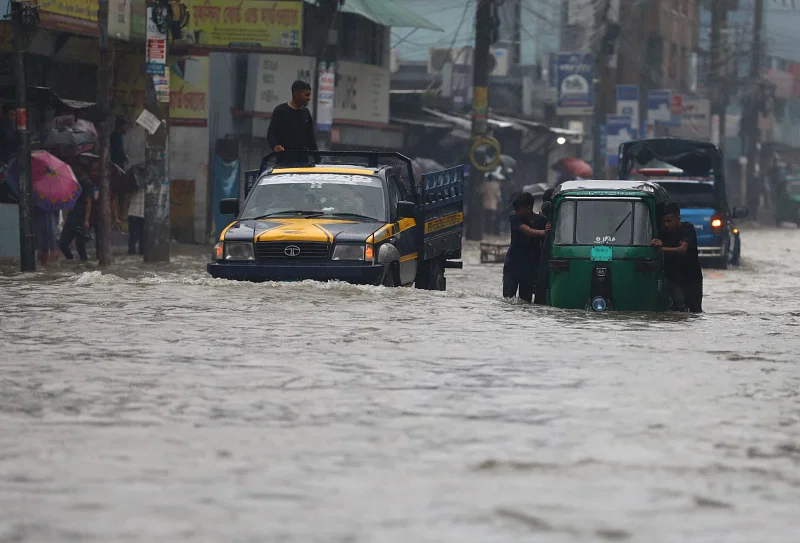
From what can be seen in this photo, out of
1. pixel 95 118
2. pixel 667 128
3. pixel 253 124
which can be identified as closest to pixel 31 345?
pixel 95 118

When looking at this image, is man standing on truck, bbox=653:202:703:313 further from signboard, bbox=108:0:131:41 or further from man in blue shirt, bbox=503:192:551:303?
signboard, bbox=108:0:131:41

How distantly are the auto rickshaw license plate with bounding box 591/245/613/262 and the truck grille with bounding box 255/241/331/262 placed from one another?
270cm

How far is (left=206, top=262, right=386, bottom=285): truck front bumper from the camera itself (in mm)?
17531

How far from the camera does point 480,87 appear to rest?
1610 inches

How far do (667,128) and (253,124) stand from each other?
3936 cm

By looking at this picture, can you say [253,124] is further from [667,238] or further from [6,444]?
[6,444]

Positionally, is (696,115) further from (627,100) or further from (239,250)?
(239,250)

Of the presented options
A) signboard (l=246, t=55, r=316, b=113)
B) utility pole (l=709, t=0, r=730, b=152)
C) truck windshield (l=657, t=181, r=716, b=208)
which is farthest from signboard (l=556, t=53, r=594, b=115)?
truck windshield (l=657, t=181, r=716, b=208)

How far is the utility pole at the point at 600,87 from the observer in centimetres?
5972

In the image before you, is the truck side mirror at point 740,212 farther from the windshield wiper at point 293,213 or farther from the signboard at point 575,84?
the signboard at point 575,84

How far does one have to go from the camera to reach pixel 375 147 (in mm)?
44250

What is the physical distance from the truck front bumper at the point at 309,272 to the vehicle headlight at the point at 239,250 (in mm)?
64

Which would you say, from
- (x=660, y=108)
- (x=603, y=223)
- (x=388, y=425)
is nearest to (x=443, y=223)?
(x=603, y=223)

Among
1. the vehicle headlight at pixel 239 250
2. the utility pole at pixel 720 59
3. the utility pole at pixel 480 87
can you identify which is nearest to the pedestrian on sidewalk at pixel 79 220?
the vehicle headlight at pixel 239 250
